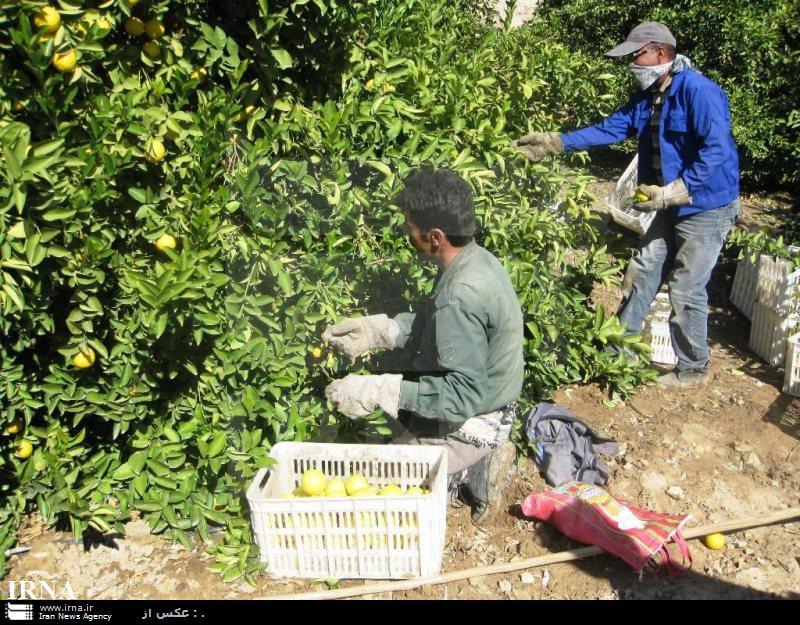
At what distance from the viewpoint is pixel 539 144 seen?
13.3 feet

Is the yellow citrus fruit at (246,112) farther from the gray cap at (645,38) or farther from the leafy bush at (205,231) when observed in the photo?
the gray cap at (645,38)

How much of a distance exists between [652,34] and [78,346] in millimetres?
→ 3300

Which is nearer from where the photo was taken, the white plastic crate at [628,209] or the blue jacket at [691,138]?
the blue jacket at [691,138]

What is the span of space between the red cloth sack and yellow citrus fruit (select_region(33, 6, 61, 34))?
252 centimetres

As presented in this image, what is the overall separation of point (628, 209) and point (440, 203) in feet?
7.99

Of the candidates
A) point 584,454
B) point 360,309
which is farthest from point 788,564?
point 360,309

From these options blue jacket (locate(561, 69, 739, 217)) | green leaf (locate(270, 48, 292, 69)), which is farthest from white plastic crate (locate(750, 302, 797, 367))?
green leaf (locate(270, 48, 292, 69))

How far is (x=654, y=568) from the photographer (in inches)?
125

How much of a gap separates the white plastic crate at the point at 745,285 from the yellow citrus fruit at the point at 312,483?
3323 mm

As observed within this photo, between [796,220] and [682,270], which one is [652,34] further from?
[796,220]

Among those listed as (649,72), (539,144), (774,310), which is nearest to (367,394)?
(539,144)

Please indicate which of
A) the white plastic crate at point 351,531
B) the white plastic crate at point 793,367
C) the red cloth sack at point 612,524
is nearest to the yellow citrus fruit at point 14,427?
the white plastic crate at point 351,531

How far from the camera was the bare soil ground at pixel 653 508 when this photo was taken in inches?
119
